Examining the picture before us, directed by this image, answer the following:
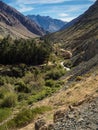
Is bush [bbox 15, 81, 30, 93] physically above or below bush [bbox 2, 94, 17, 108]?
below

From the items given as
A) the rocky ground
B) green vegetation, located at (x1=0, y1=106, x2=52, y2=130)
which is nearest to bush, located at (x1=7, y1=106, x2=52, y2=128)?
green vegetation, located at (x1=0, y1=106, x2=52, y2=130)

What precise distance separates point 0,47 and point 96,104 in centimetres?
7911

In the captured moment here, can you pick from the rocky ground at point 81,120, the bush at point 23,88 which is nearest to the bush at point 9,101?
the bush at point 23,88

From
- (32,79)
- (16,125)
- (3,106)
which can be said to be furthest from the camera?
(32,79)

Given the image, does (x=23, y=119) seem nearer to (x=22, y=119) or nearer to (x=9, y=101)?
(x=22, y=119)

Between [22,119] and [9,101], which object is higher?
[22,119]

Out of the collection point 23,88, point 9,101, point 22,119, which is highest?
point 22,119

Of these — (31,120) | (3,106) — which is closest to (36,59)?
(3,106)

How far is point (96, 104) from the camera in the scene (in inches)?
734

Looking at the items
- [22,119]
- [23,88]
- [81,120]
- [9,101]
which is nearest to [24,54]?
[23,88]

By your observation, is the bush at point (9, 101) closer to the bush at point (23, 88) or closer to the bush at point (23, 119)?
the bush at point (23, 88)

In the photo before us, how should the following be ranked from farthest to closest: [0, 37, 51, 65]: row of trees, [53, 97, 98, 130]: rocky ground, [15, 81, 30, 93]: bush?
1. [0, 37, 51, 65]: row of trees
2. [15, 81, 30, 93]: bush
3. [53, 97, 98, 130]: rocky ground

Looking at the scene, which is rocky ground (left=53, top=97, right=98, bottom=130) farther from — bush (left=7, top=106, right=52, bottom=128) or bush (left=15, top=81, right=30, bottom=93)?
bush (left=15, top=81, right=30, bottom=93)

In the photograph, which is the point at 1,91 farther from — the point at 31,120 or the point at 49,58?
the point at 49,58
